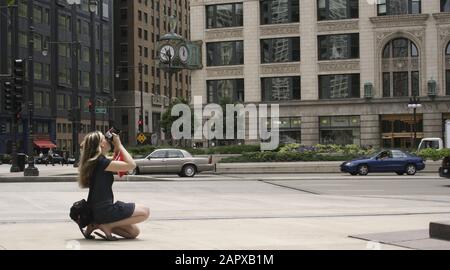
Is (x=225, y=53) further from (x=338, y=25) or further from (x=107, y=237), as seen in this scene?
(x=107, y=237)

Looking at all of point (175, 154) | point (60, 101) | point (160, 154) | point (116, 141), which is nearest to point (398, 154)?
point (175, 154)

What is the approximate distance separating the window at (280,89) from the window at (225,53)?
130 inches

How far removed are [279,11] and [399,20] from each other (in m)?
10.8

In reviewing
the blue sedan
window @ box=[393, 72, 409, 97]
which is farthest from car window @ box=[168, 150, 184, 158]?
window @ box=[393, 72, 409, 97]

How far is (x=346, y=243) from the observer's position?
361 inches

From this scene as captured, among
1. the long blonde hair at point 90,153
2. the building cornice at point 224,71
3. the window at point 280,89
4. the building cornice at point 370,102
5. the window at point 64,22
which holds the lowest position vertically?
the long blonde hair at point 90,153

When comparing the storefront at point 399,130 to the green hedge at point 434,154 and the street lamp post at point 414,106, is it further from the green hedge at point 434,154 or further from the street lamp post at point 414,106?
the green hedge at point 434,154

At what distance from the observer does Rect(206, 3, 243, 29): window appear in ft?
202

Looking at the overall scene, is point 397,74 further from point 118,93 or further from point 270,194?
point 118,93

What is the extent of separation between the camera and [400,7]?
56844 millimetres

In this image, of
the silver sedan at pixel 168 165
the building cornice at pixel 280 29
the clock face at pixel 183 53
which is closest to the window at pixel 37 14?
the clock face at pixel 183 53

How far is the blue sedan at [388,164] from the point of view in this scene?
3522 cm

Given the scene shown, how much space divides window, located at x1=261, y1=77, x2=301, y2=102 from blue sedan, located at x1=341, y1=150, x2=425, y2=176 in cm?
2488

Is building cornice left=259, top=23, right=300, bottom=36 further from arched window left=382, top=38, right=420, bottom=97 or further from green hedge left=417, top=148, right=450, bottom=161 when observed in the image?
green hedge left=417, top=148, right=450, bottom=161
